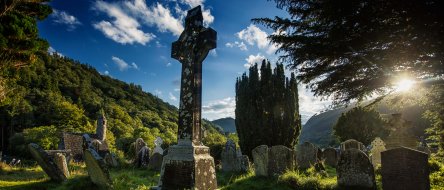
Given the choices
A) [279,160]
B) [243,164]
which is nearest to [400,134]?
[279,160]

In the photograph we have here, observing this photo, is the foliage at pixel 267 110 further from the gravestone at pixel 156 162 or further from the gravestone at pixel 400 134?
the gravestone at pixel 156 162

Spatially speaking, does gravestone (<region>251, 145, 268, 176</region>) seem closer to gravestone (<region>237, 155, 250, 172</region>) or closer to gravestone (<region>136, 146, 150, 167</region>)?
gravestone (<region>237, 155, 250, 172</region>)

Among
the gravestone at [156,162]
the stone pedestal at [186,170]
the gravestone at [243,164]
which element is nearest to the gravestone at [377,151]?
the gravestone at [243,164]

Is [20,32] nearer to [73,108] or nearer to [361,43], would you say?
[361,43]

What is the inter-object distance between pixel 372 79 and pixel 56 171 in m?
8.95

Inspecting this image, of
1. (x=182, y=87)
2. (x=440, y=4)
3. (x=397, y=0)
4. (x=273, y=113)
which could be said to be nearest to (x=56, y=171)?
(x=182, y=87)

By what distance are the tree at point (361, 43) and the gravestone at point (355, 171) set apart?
5.98 ft

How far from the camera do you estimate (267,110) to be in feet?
53.2

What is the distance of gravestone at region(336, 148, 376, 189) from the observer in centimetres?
735

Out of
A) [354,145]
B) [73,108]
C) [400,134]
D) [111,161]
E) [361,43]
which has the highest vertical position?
[73,108]

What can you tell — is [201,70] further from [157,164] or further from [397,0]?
[157,164]

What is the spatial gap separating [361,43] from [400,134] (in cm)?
1013

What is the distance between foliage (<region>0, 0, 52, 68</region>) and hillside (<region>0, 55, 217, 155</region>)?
1416 mm

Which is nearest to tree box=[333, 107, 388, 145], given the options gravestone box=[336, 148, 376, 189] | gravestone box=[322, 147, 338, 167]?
gravestone box=[322, 147, 338, 167]
